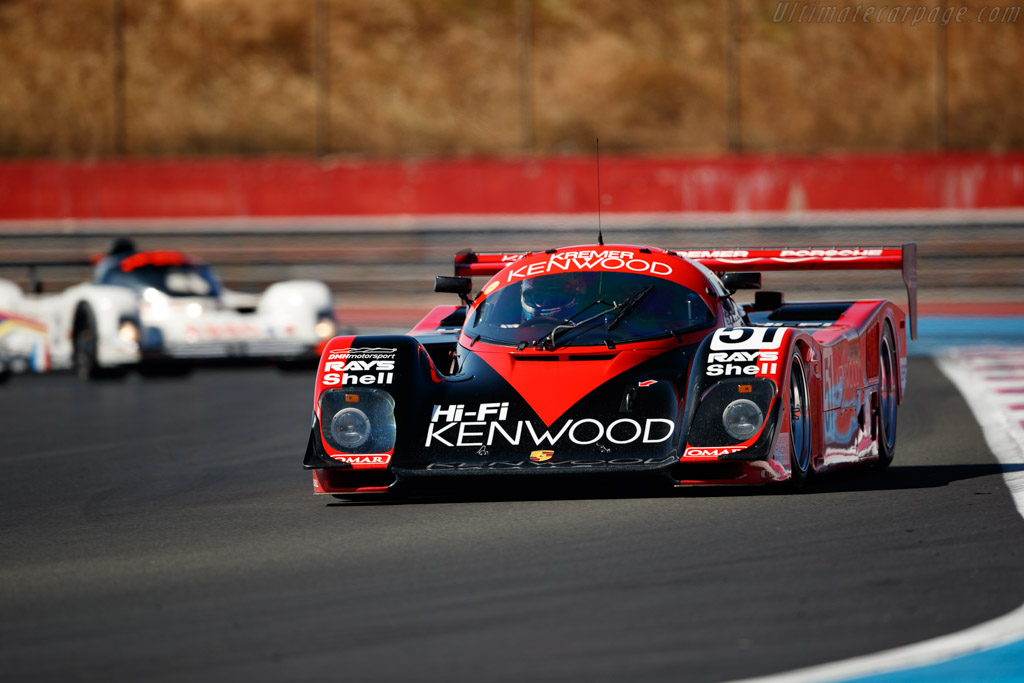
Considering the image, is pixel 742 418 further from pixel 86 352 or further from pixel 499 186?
pixel 499 186

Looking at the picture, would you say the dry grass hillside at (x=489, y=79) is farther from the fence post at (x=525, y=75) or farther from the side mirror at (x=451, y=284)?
the side mirror at (x=451, y=284)

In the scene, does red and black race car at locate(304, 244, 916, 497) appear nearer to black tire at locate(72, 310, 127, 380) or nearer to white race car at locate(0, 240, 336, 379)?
white race car at locate(0, 240, 336, 379)

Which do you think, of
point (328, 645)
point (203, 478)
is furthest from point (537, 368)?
point (328, 645)

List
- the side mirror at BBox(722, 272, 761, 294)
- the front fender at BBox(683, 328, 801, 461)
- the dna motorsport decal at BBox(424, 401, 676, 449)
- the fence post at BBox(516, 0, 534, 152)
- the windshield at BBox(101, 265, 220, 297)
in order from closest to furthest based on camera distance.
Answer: the front fender at BBox(683, 328, 801, 461) → the dna motorsport decal at BBox(424, 401, 676, 449) → the side mirror at BBox(722, 272, 761, 294) → the windshield at BBox(101, 265, 220, 297) → the fence post at BBox(516, 0, 534, 152)

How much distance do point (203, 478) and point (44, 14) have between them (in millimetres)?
17285

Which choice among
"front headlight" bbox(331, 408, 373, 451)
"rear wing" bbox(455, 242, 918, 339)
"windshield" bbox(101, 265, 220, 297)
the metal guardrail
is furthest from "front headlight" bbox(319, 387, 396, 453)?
the metal guardrail

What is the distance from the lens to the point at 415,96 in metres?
24.8

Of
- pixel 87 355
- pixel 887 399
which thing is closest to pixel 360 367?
pixel 887 399

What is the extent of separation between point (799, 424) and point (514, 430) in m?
1.25

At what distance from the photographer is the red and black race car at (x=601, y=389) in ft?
24.9

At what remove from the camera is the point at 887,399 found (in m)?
9.62

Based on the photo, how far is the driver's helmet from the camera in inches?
345

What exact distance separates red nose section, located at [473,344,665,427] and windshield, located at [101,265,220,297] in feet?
32.0

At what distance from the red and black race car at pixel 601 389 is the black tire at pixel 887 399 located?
0.03 metres
